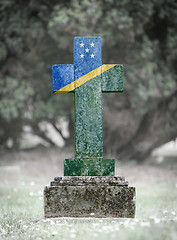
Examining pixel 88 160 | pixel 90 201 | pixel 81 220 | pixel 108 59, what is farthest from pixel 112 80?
pixel 108 59

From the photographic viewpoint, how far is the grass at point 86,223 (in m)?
3.13

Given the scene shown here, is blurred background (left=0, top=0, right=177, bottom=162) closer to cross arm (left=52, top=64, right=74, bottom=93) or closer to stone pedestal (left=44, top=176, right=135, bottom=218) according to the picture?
cross arm (left=52, top=64, right=74, bottom=93)

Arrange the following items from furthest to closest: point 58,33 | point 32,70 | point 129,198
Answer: point 32,70 < point 58,33 < point 129,198

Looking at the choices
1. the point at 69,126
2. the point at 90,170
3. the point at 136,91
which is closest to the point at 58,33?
the point at 136,91

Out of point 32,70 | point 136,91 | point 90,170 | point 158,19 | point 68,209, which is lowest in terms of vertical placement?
point 68,209

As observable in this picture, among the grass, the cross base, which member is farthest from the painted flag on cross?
the grass

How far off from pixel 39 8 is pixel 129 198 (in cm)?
696

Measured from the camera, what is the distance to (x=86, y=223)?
381cm

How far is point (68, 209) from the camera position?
4070mm

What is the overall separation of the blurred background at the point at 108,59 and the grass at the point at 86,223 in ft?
12.3

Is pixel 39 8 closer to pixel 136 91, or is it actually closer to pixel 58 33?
pixel 58 33

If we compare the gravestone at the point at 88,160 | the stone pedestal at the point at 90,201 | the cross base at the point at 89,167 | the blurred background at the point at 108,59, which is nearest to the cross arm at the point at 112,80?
the gravestone at the point at 88,160

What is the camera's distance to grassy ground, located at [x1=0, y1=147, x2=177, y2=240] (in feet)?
10.7

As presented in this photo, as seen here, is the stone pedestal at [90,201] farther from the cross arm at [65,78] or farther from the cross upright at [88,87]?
the cross arm at [65,78]
